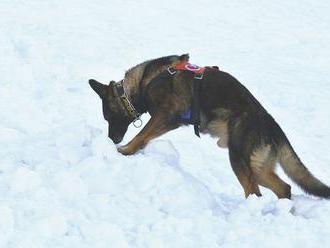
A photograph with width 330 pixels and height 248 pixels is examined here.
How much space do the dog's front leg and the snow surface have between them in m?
0.11

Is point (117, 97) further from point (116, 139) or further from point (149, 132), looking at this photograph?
point (149, 132)

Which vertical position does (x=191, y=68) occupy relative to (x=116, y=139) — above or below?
above

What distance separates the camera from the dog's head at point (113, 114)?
22.0 feet

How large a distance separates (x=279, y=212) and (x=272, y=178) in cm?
97

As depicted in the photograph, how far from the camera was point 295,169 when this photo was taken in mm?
5875

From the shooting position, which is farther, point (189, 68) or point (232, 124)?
point (189, 68)

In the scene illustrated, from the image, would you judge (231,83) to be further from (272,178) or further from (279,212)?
(279,212)

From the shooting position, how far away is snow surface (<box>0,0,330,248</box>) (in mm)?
4516

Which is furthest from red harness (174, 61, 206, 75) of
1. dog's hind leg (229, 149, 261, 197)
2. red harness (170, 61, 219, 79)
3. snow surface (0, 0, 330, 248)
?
dog's hind leg (229, 149, 261, 197)

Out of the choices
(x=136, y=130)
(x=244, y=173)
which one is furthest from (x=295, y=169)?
(x=136, y=130)

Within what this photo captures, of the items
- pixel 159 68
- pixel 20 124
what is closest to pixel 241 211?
pixel 159 68

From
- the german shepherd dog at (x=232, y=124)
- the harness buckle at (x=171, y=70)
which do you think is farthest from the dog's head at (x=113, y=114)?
the harness buckle at (x=171, y=70)

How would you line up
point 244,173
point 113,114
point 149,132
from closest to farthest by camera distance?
1. point 244,173
2. point 149,132
3. point 113,114

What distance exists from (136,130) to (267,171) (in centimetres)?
320
